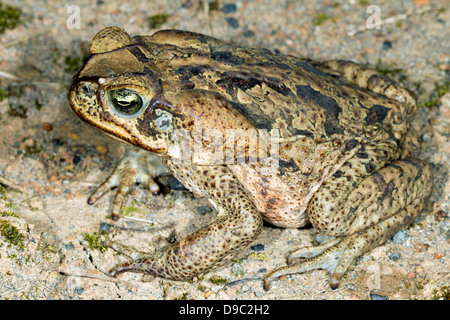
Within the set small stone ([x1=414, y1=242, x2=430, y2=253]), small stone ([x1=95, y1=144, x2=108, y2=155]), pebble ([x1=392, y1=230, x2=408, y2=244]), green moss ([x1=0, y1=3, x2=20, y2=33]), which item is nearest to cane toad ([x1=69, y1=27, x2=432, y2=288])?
pebble ([x1=392, y1=230, x2=408, y2=244])

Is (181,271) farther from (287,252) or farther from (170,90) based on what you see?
(170,90)

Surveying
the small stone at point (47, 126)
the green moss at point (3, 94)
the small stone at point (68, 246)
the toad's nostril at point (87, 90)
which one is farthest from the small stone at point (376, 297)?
the green moss at point (3, 94)

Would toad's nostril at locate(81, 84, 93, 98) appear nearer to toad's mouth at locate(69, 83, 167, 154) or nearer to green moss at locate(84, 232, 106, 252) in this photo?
toad's mouth at locate(69, 83, 167, 154)

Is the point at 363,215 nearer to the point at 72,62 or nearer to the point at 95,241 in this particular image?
the point at 95,241

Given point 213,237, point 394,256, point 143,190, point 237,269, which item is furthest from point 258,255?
point 143,190

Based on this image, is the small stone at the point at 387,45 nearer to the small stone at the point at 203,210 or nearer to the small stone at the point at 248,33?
the small stone at the point at 248,33
